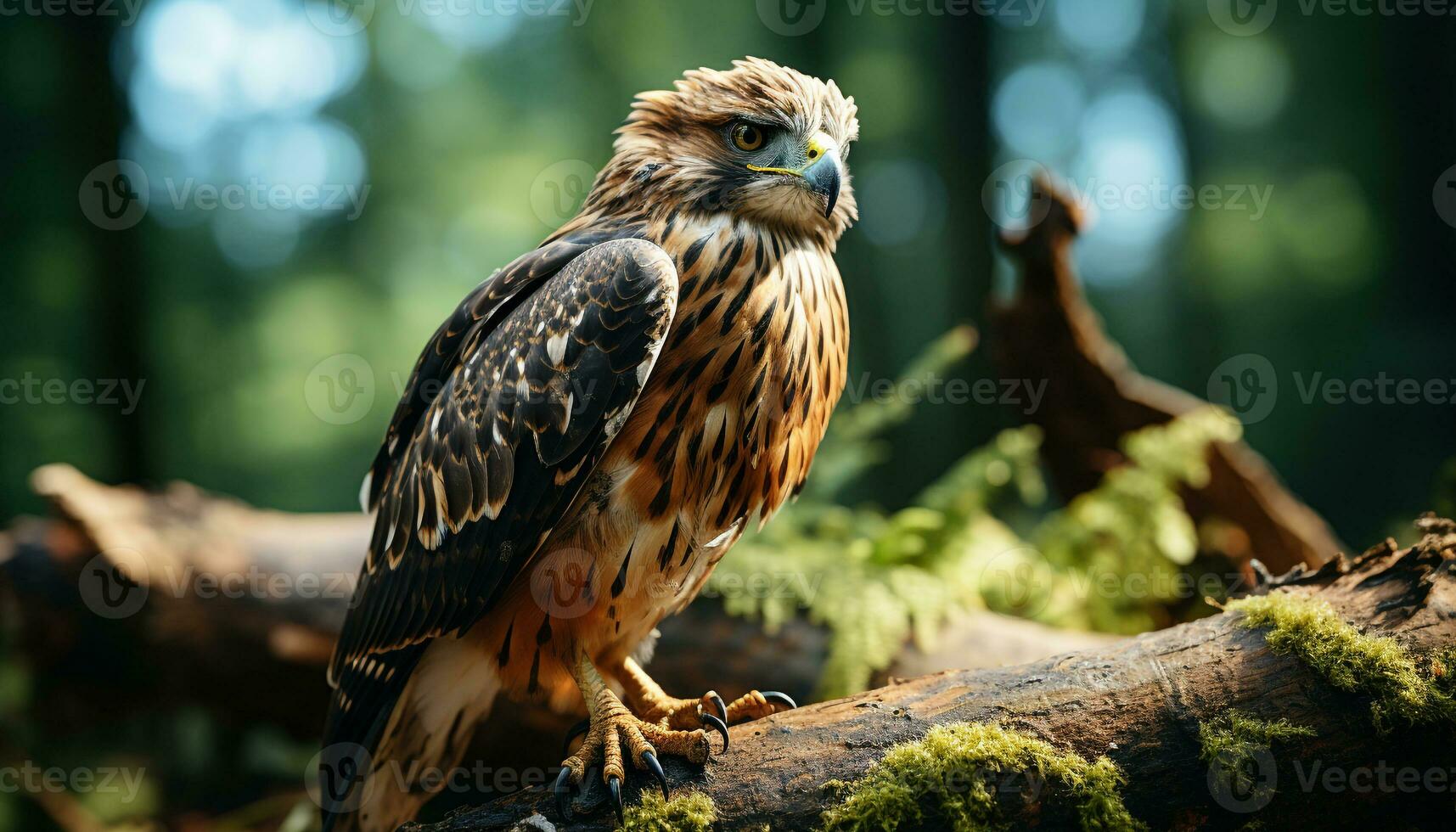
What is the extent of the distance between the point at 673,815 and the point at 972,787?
76 centimetres

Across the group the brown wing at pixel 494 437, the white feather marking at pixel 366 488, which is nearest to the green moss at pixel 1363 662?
the brown wing at pixel 494 437

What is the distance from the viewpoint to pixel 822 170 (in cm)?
252

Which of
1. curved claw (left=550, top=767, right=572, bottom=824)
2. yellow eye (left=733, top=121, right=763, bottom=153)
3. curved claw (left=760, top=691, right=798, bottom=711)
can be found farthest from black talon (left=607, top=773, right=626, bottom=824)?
yellow eye (left=733, top=121, right=763, bottom=153)

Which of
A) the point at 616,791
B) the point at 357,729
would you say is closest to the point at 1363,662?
the point at 616,791

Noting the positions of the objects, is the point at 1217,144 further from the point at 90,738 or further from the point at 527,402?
the point at 90,738

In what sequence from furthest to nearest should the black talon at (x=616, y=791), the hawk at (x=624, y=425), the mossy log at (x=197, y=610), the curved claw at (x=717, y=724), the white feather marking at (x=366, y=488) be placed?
the mossy log at (x=197, y=610) < the white feather marking at (x=366, y=488) < the hawk at (x=624, y=425) < the curved claw at (x=717, y=724) < the black talon at (x=616, y=791)

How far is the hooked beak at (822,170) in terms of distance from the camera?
8.22ft

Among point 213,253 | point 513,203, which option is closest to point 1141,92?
point 513,203

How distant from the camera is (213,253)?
1077 centimetres

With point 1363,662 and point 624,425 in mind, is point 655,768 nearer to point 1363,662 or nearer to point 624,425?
point 624,425

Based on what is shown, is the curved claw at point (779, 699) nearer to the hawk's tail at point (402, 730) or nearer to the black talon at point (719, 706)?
the black talon at point (719, 706)

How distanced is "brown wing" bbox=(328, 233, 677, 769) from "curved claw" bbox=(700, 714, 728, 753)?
73 cm

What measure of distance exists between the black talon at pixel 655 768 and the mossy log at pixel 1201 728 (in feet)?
0.15

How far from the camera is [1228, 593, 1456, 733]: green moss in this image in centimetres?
198
